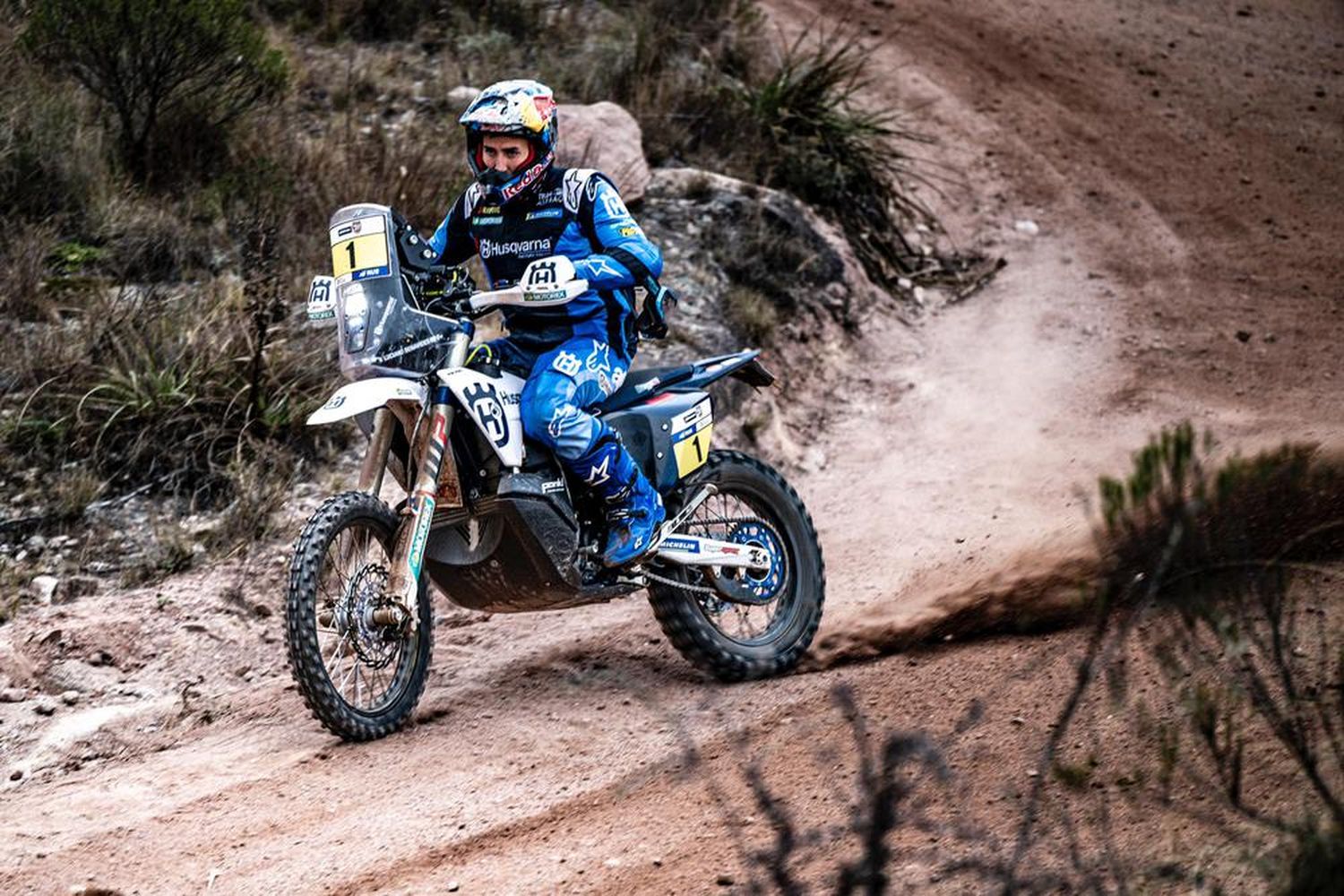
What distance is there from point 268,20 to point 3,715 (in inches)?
310

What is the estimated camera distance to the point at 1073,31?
51.0 ft

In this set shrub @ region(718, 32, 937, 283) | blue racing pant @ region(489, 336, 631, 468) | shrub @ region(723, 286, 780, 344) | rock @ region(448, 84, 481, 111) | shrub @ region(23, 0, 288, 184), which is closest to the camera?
blue racing pant @ region(489, 336, 631, 468)

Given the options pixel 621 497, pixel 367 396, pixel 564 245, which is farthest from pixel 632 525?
pixel 367 396

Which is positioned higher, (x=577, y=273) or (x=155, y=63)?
(x=577, y=273)

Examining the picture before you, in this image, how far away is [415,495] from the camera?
217 inches

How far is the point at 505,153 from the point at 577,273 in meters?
0.66

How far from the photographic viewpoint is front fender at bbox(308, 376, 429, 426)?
518 centimetres

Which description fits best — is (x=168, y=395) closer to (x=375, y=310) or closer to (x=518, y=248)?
(x=518, y=248)

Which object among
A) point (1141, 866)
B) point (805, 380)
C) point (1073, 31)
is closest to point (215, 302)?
point (805, 380)

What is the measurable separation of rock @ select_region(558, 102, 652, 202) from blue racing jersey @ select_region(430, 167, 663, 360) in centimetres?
418

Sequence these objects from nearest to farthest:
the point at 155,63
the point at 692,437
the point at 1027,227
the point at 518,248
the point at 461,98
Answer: the point at 518,248 → the point at 692,437 → the point at 155,63 → the point at 461,98 → the point at 1027,227

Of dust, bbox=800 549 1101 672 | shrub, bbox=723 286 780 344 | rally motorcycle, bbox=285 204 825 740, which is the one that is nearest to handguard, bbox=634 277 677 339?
rally motorcycle, bbox=285 204 825 740

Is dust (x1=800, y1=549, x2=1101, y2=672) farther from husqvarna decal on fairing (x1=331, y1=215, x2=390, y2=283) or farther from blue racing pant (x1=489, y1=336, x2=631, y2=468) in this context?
husqvarna decal on fairing (x1=331, y1=215, x2=390, y2=283)

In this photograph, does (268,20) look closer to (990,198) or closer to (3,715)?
(990,198)
